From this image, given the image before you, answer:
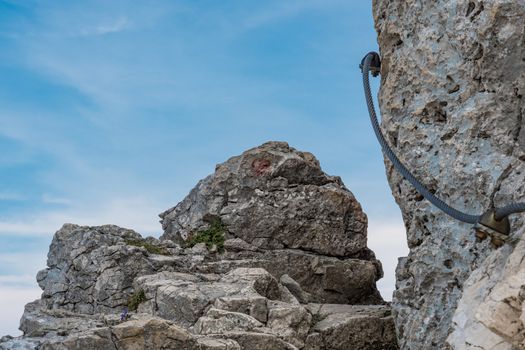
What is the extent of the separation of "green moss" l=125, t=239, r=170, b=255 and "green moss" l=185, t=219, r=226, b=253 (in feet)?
4.04

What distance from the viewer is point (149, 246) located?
19484mm

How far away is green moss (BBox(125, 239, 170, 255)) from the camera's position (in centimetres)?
1936

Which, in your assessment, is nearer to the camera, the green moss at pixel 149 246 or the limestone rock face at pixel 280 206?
the green moss at pixel 149 246

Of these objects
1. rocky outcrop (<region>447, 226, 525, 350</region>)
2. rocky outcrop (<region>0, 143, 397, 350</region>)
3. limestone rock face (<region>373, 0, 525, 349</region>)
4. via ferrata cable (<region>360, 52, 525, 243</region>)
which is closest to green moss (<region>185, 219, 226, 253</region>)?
rocky outcrop (<region>0, 143, 397, 350</region>)

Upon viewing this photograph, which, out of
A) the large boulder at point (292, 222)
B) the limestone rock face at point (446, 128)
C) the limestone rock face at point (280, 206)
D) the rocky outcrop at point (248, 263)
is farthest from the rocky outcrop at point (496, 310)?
the limestone rock face at point (280, 206)

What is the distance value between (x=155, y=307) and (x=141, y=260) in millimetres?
3249

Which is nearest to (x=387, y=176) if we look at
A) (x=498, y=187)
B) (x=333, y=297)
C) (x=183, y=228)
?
(x=498, y=187)

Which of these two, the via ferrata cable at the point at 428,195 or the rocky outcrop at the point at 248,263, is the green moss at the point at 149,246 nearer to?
the rocky outcrop at the point at 248,263

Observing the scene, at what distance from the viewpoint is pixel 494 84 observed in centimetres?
1094

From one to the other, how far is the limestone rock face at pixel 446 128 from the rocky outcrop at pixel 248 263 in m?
2.63

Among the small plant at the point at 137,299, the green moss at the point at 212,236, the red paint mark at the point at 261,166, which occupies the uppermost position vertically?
the red paint mark at the point at 261,166

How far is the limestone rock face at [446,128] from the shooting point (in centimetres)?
1069

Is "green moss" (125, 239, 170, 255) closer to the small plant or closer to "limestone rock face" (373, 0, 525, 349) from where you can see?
the small plant

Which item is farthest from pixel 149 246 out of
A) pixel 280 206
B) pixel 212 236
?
pixel 280 206
